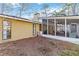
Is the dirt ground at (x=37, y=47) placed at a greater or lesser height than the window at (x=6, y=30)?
lesser

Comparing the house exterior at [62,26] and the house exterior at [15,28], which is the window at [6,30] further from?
the house exterior at [62,26]

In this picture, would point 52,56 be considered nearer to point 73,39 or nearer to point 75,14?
point 73,39

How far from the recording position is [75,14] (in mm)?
4562

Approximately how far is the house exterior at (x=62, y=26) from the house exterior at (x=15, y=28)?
0.67ft

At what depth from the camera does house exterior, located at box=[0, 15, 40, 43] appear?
455cm

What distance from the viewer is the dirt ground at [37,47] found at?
14.9 feet

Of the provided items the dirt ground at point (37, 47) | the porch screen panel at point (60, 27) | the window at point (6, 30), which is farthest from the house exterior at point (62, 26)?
the window at point (6, 30)

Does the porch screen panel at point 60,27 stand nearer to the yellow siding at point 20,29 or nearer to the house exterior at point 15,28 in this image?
the house exterior at point 15,28

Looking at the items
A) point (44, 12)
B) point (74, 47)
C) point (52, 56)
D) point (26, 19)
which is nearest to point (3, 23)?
point (26, 19)

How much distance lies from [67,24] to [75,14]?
0.22m

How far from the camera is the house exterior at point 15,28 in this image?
455 centimetres

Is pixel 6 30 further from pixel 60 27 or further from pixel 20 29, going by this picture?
pixel 60 27

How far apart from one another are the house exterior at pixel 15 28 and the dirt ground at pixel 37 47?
9 centimetres

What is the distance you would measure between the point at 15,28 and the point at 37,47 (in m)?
0.51
